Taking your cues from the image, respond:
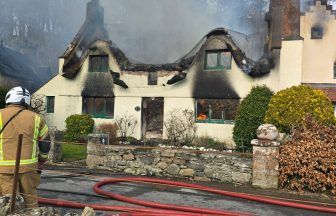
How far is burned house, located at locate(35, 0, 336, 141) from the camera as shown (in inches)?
610

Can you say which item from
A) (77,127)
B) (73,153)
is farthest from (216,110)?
(77,127)

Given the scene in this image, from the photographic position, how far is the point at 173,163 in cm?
966

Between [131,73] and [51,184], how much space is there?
34.2 ft

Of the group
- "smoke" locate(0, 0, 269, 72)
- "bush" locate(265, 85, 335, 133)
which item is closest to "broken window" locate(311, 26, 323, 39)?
"smoke" locate(0, 0, 269, 72)

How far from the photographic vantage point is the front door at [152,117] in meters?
17.8

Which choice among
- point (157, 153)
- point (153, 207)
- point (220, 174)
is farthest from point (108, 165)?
point (153, 207)

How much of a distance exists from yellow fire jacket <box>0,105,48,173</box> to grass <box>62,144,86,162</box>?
784 cm

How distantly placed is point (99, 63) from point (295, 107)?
10.8 metres

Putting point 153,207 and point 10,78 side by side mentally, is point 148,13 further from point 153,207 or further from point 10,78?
point 153,207

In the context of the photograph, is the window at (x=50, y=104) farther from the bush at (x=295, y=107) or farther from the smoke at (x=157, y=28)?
the bush at (x=295, y=107)

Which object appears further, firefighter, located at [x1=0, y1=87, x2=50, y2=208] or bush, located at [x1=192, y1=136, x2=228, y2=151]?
bush, located at [x1=192, y1=136, x2=228, y2=151]

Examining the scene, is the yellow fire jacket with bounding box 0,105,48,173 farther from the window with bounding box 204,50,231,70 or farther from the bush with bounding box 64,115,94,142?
the bush with bounding box 64,115,94,142

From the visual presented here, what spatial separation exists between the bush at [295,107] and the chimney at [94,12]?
1302 centimetres

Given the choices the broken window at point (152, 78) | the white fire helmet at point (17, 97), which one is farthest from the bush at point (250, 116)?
the white fire helmet at point (17, 97)
